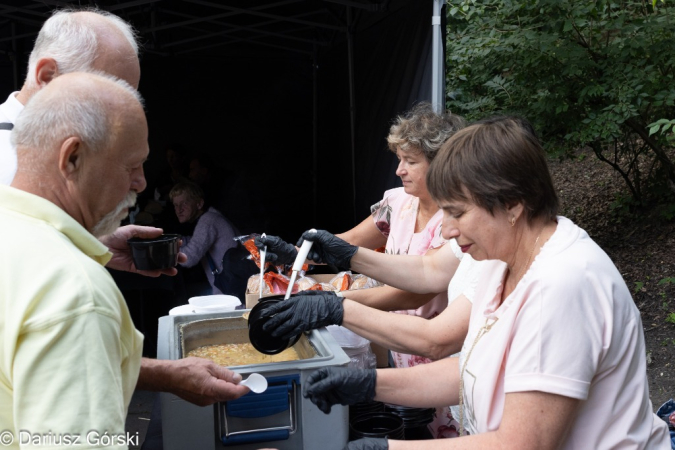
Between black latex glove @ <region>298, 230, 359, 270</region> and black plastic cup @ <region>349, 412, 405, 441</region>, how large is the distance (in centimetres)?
83

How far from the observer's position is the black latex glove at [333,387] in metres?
1.64

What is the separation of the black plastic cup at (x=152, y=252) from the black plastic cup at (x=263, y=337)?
361 mm

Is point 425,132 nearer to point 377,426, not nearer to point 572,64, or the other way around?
point 377,426

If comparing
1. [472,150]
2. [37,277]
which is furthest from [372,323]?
[37,277]

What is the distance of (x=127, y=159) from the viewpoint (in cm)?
116

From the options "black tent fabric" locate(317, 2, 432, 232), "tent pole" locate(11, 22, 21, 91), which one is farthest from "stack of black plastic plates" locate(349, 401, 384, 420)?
"tent pole" locate(11, 22, 21, 91)

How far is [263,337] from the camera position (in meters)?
2.00

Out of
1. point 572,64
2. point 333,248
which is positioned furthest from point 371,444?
point 572,64

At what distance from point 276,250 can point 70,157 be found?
1.78 meters

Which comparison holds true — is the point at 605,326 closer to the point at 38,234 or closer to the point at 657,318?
the point at 38,234

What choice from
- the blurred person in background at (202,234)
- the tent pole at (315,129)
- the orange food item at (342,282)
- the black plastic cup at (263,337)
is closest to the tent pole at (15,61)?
the blurred person in background at (202,234)

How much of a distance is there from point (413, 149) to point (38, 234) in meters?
2.01

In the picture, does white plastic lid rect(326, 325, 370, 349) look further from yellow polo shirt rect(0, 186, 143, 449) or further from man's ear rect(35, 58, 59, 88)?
yellow polo shirt rect(0, 186, 143, 449)

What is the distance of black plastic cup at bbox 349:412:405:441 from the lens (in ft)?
6.25
